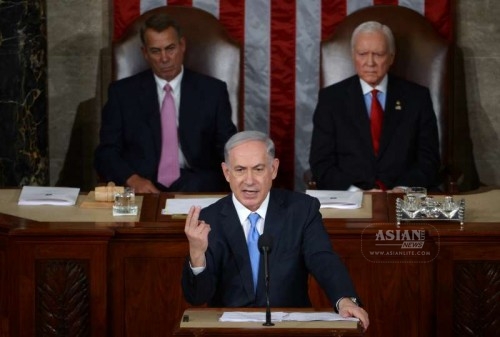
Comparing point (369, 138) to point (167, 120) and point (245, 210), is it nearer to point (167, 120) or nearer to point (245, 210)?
point (167, 120)

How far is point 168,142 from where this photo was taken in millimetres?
6957

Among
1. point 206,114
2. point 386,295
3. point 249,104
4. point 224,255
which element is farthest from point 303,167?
point 224,255

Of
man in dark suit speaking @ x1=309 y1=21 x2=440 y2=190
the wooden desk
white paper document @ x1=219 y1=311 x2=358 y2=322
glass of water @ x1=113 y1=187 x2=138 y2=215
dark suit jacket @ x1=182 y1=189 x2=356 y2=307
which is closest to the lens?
white paper document @ x1=219 y1=311 x2=358 y2=322

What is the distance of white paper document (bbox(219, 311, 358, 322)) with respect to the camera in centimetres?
378

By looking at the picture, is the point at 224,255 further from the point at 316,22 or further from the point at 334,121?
the point at 316,22

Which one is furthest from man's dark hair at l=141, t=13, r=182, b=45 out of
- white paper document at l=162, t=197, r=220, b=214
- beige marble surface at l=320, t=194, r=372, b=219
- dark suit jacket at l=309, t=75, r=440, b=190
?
beige marble surface at l=320, t=194, r=372, b=219

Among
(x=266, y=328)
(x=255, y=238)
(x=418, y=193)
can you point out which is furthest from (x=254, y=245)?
(x=418, y=193)

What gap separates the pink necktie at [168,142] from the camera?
691 cm

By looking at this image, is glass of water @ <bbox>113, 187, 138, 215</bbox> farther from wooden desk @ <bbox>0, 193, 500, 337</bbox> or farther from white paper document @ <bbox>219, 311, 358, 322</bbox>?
white paper document @ <bbox>219, 311, 358, 322</bbox>

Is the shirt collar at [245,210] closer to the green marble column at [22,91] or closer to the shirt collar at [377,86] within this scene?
the shirt collar at [377,86]

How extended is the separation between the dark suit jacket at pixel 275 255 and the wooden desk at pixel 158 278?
79 centimetres

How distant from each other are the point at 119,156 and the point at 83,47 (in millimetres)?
1173

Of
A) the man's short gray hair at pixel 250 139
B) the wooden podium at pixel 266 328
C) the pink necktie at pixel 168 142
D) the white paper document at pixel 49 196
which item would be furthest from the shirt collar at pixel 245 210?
the pink necktie at pixel 168 142

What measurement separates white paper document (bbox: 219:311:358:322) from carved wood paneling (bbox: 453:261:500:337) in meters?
1.38
